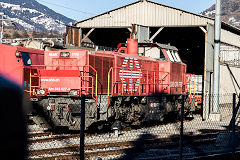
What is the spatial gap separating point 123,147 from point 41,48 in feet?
26.2

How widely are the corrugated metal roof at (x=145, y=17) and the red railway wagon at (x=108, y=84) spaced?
26.0ft

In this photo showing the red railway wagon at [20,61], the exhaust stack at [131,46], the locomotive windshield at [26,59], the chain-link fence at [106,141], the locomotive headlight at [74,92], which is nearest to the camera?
the chain-link fence at [106,141]

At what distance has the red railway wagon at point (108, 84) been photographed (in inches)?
450

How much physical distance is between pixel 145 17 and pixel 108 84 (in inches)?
579

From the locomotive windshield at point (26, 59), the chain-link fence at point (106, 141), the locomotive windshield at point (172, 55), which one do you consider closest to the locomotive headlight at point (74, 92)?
the chain-link fence at point (106, 141)

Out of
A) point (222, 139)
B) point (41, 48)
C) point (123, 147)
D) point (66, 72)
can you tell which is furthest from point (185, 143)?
point (41, 48)

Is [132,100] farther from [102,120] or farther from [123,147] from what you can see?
[123,147]

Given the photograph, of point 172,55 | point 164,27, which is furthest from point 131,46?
point 164,27

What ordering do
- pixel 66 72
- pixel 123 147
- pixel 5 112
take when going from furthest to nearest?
1. pixel 66 72
2. pixel 123 147
3. pixel 5 112

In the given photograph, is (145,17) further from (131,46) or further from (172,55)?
(131,46)

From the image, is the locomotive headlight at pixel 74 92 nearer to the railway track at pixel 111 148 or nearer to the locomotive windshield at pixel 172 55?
the railway track at pixel 111 148

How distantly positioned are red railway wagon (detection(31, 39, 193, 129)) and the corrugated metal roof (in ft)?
26.0

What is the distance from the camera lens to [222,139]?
9.45 metres

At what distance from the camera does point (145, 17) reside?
2448 centimetres
